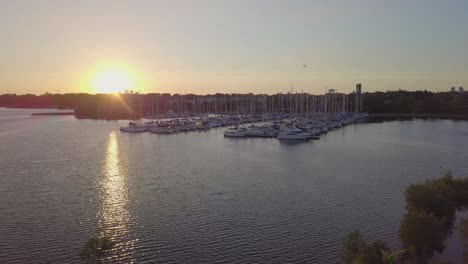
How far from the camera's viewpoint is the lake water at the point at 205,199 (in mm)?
17438

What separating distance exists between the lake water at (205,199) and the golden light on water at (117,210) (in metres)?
0.06

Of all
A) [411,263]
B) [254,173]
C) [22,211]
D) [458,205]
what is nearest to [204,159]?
[254,173]

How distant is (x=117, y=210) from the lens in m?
22.3

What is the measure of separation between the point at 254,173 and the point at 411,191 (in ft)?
47.9

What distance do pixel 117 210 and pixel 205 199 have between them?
4654mm

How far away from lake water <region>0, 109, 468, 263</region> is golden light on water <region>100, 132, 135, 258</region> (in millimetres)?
57

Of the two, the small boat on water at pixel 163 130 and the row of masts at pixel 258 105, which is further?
the row of masts at pixel 258 105

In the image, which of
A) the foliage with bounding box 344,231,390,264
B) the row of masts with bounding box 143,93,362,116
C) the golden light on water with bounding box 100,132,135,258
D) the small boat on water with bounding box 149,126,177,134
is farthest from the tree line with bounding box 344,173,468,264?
the row of masts with bounding box 143,93,362,116

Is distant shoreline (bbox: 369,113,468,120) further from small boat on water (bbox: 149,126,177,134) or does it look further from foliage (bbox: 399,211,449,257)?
foliage (bbox: 399,211,449,257)

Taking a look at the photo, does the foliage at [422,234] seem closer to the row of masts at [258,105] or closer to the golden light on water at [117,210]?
the golden light on water at [117,210]

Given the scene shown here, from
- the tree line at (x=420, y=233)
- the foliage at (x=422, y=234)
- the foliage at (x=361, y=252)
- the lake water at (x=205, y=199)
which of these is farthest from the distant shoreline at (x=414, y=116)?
the foliage at (x=361, y=252)

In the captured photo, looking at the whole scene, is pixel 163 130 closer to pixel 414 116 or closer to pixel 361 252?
pixel 361 252

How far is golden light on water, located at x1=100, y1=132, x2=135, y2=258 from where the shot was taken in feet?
59.1

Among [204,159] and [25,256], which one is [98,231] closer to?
[25,256]
